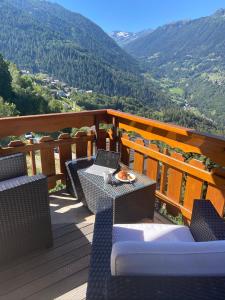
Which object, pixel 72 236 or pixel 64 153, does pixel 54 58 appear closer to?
pixel 64 153

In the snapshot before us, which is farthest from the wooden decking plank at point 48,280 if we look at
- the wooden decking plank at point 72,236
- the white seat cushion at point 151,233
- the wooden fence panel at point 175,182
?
the wooden fence panel at point 175,182

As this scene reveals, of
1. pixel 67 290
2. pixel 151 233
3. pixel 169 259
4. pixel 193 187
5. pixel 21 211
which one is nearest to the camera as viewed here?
pixel 169 259

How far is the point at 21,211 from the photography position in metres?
1.88


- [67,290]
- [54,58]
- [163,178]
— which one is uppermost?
[54,58]

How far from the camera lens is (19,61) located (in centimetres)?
10069

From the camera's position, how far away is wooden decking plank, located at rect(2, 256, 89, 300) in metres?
1.70

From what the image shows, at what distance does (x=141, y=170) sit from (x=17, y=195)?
1.38 metres

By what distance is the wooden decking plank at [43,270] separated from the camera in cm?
176

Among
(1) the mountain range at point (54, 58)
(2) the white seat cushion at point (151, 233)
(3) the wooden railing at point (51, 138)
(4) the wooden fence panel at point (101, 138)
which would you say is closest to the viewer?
(2) the white seat cushion at point (151, 233)

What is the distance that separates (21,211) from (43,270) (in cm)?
46

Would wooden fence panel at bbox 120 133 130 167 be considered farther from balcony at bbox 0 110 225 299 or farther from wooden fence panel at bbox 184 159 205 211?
wooden fence panel at bbox 184 159 205 211

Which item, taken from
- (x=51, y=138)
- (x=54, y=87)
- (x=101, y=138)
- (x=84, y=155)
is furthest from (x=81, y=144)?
(x=54, y=87)

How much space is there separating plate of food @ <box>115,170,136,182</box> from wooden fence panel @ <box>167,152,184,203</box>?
365 mm

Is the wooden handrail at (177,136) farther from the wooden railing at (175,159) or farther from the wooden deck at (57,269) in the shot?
the wooden deck at (57,269)
